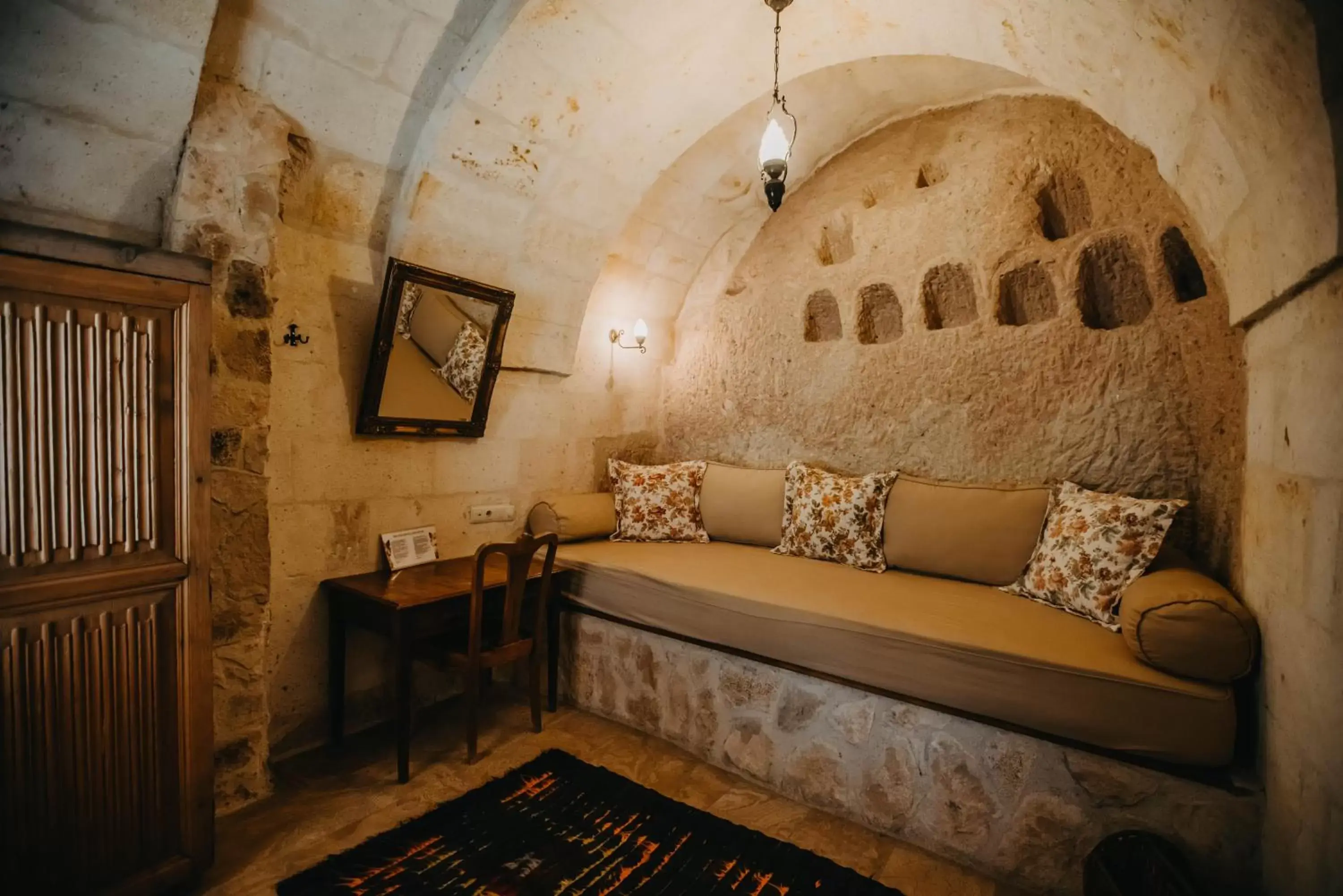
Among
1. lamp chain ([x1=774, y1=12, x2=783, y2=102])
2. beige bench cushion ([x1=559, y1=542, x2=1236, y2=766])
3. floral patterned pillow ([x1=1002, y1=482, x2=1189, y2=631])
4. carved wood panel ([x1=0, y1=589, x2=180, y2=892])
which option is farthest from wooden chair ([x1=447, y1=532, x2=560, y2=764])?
lamp chain ([x1=774, y1=12, x2=783, y2=102])

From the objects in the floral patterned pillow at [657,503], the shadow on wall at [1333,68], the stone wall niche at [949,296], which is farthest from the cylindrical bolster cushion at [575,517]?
the shadow on wall at [1333,68]

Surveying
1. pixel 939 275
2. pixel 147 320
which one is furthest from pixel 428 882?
pixel 939 275

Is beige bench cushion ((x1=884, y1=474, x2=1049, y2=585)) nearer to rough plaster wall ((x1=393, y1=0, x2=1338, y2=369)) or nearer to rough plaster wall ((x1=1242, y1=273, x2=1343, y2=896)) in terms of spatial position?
rough plaster wall ((x1=1242, y1=273, x2=1343, y2=896))

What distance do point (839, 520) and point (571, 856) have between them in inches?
71.9

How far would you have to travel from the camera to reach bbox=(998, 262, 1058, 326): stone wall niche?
9.52 ft

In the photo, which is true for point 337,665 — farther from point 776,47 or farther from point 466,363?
point 776,47

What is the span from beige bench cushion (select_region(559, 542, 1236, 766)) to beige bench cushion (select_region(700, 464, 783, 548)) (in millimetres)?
306

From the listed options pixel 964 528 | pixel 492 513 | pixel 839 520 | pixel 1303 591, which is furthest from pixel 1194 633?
pixel 492 513

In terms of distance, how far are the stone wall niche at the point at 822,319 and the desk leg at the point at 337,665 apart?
2739 mm

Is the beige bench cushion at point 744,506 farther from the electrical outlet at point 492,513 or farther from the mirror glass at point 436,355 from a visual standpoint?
the mirror glass at point 436,355

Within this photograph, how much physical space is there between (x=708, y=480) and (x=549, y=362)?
3.71 feet

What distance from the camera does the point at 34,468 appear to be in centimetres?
152

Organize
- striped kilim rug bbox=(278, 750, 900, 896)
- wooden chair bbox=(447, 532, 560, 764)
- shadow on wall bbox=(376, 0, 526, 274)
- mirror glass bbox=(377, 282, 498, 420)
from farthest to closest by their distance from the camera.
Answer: mirror glass bbox=(377, 282, 498, 420), wooden chair bbox=(447, 532, 560, 764), shadow on wall bbox=(376, 0, 526, 274), striped kilim rug bbox=(278, 750, 900, 896)

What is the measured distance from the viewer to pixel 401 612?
231 centimetres
